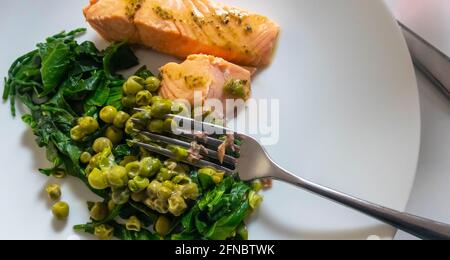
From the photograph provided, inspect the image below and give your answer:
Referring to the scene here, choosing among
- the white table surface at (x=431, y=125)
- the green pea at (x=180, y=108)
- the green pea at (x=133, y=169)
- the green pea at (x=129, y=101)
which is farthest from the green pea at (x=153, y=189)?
the white table surface at (x=431, y=125)

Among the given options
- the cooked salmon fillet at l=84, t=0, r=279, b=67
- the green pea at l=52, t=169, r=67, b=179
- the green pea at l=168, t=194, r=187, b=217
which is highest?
the cooked salmon fillet at l=84, t=0, r=279, b=67

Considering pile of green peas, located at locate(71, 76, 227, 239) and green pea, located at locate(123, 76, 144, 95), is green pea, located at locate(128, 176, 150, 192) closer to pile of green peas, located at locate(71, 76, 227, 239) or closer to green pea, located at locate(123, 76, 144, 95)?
pile of green peas, located at locate(71, 76, 227, 239)

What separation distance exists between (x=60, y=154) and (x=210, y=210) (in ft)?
3.18

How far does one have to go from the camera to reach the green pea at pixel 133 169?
2.87m

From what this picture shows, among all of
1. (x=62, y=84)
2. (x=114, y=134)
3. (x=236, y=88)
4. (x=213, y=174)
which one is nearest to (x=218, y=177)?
(x=213, y=174)

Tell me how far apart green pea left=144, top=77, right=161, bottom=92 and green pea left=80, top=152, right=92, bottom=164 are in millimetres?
520

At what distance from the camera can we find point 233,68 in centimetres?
321

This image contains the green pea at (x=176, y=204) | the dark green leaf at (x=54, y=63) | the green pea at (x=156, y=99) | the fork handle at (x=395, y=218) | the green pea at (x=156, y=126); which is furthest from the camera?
the dark green leaf at (x=54, y=63)

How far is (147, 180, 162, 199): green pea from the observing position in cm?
281

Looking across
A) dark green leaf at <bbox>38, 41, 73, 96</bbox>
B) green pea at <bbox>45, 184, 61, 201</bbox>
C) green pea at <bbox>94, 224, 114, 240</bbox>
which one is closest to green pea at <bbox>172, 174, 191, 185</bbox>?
green pea at <bbox>94, 224, 114, 240</bbox>

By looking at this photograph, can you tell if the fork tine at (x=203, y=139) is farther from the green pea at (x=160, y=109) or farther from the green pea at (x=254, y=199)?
the green pea at (x=254, y=199)

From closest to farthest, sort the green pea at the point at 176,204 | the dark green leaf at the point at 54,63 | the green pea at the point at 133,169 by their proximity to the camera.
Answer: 1. the green pea at the point at 176,204
2. the green pea at the point at 133,169
3. the dark green leaf at the point at 54,63

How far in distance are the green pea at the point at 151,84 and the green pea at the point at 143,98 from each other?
0.15 feet
